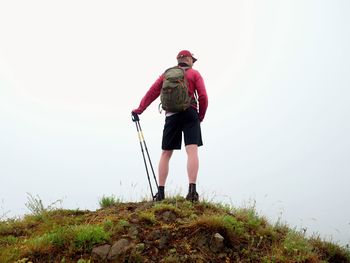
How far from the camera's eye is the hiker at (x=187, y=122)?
7.29 m

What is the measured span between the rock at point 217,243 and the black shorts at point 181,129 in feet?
7.07

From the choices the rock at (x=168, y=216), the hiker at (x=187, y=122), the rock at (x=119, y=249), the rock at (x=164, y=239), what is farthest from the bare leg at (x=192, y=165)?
the rock at (x=119, y=249)

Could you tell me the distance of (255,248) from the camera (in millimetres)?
5816

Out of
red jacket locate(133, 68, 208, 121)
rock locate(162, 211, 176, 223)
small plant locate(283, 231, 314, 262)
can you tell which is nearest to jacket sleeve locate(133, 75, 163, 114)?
red jacket locate(133, 68, 208, 121)

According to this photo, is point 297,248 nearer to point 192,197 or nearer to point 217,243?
point 217,243

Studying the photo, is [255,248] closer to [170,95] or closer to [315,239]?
[315,239]

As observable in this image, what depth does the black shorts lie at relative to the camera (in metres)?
7.43

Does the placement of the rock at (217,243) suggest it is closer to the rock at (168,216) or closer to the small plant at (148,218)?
the rock at (168,216)

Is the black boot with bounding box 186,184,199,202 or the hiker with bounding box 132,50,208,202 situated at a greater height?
the hiker with bounding box 132,50,208,202

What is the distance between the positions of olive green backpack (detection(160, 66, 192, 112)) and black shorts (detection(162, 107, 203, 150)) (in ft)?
0.75

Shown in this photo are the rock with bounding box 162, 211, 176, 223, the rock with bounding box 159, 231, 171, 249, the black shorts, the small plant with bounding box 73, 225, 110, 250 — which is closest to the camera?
the small plant with bounding box 73, 225, 110, 250

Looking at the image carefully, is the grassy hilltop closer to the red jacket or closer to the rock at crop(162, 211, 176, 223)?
the rock at crop(162, 211, 176, 223)

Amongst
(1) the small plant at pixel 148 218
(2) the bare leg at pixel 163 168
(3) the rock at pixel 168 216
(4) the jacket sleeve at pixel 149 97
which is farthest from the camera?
(4) the jacket sleeve at pixel 149 97

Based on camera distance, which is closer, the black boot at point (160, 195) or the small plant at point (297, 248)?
the small plant at point (297, 248)
